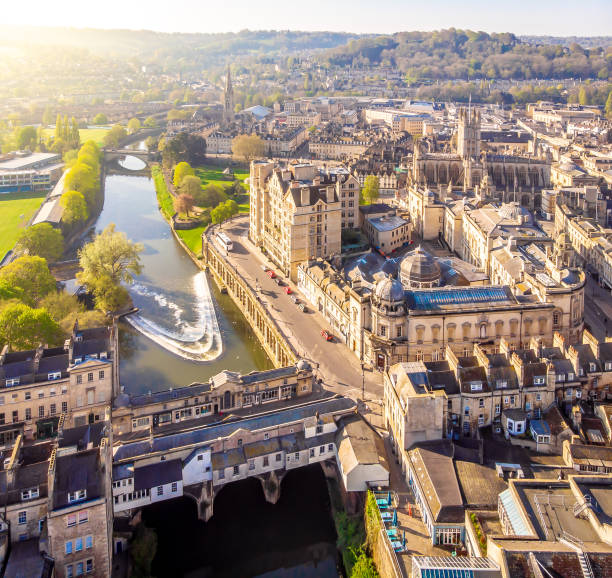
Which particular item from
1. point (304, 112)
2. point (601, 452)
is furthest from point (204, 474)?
point (304, 112)

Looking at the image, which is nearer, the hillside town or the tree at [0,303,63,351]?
the hillside town

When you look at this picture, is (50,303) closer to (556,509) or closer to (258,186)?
(258,186)

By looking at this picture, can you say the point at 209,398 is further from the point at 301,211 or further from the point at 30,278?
the point at 301,211

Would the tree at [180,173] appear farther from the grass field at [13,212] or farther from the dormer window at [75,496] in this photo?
the dormer window at [75,496]

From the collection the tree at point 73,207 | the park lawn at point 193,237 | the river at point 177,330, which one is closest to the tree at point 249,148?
the park lawn at point 193,237

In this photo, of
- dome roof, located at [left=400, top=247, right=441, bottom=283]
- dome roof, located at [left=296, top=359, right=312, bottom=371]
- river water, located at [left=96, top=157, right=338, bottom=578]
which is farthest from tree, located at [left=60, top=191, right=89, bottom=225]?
dome roof, located at [left=296, top=359, right=312, bottom=371]

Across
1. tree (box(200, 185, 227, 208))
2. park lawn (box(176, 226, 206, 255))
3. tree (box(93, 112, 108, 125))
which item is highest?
tree (box(200, 185, 227, 208))

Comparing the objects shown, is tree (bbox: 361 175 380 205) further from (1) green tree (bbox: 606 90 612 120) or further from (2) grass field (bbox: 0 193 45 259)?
(1) green tree (bbox: 606 90 612 120)
